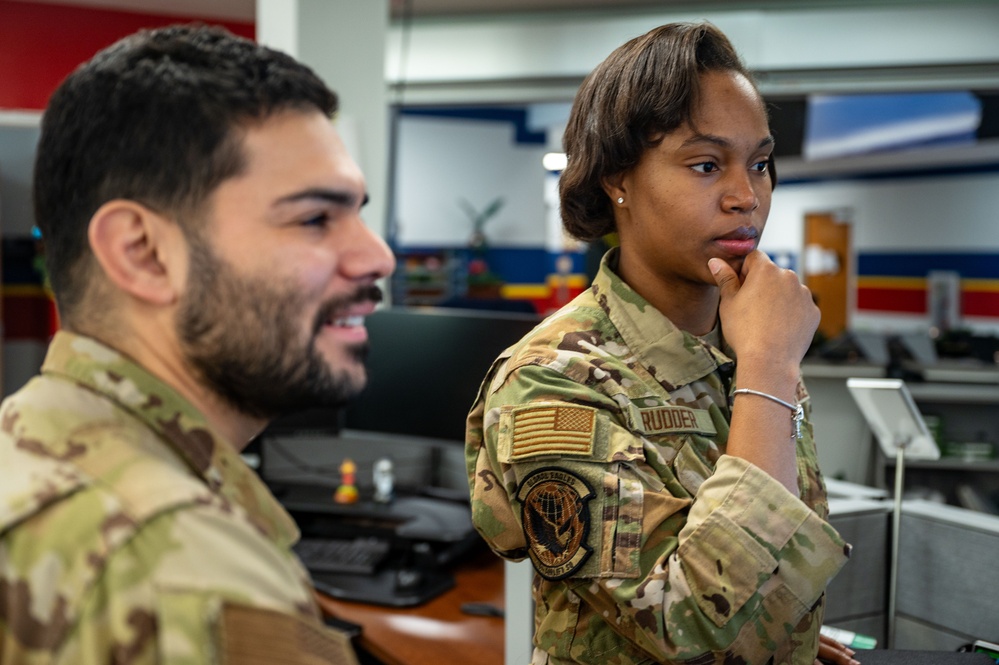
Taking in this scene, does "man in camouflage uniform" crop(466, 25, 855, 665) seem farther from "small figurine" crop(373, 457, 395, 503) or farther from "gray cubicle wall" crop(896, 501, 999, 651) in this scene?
"small figurine" crop(373, 457, 395, 503)

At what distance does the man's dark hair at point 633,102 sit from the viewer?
1.08 meters

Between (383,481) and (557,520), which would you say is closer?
(557,520)

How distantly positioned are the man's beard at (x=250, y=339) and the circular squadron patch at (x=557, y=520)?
319 mm

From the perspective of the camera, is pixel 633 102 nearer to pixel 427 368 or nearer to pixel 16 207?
pixel 427 368

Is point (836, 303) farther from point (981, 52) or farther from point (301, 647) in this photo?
A: point (301, 647)

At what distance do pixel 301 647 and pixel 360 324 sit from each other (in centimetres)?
29

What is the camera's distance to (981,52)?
4984 mm

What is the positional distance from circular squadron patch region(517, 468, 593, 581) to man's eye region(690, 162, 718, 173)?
0.39 meters

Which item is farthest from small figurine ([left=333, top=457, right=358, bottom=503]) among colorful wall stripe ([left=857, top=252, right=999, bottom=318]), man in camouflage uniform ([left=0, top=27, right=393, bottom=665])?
colorful wall stripe ([left=857, top=252, right=999, bottom=318])

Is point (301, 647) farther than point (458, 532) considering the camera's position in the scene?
No

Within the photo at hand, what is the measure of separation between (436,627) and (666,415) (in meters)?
1.09

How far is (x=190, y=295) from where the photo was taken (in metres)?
0.69

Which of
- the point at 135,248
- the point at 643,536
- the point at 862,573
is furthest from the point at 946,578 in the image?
the point at 135,248

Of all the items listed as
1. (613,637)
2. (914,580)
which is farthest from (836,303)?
(613,637)
